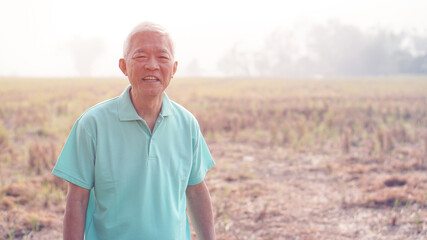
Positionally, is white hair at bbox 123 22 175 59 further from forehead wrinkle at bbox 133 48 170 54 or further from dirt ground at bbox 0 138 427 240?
dirt ground at bbox 0 138 427 240

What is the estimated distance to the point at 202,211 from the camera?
6.00 ft

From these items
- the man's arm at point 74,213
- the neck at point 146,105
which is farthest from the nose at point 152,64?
the man's arm at point 74,213

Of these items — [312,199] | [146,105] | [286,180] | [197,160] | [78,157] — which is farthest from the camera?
[286,180]

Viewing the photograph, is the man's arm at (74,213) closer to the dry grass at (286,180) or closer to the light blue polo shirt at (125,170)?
the light blue polo shirt at (125,170)

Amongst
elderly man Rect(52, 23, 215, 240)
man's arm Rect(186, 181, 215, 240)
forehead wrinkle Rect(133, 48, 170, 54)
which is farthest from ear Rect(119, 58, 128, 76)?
man's arm Rect(186, 181, 215, 240)

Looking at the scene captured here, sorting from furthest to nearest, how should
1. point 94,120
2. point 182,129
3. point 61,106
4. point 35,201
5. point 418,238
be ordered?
point 61,106
point 35,201
point 418,238
point 182,129
point 94,120

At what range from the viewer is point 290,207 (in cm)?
424

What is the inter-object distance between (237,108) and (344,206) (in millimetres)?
7489

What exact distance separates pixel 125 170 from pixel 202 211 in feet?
1.61

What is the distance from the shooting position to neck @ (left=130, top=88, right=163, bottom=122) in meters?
1.58

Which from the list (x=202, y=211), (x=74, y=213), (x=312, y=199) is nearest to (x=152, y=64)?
(x=74, y=213)

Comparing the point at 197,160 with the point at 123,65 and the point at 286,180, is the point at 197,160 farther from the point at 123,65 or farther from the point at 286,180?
the point at 286,180

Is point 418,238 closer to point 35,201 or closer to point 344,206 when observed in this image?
point 344,206

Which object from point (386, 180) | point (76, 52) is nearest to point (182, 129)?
point (386, 180)
